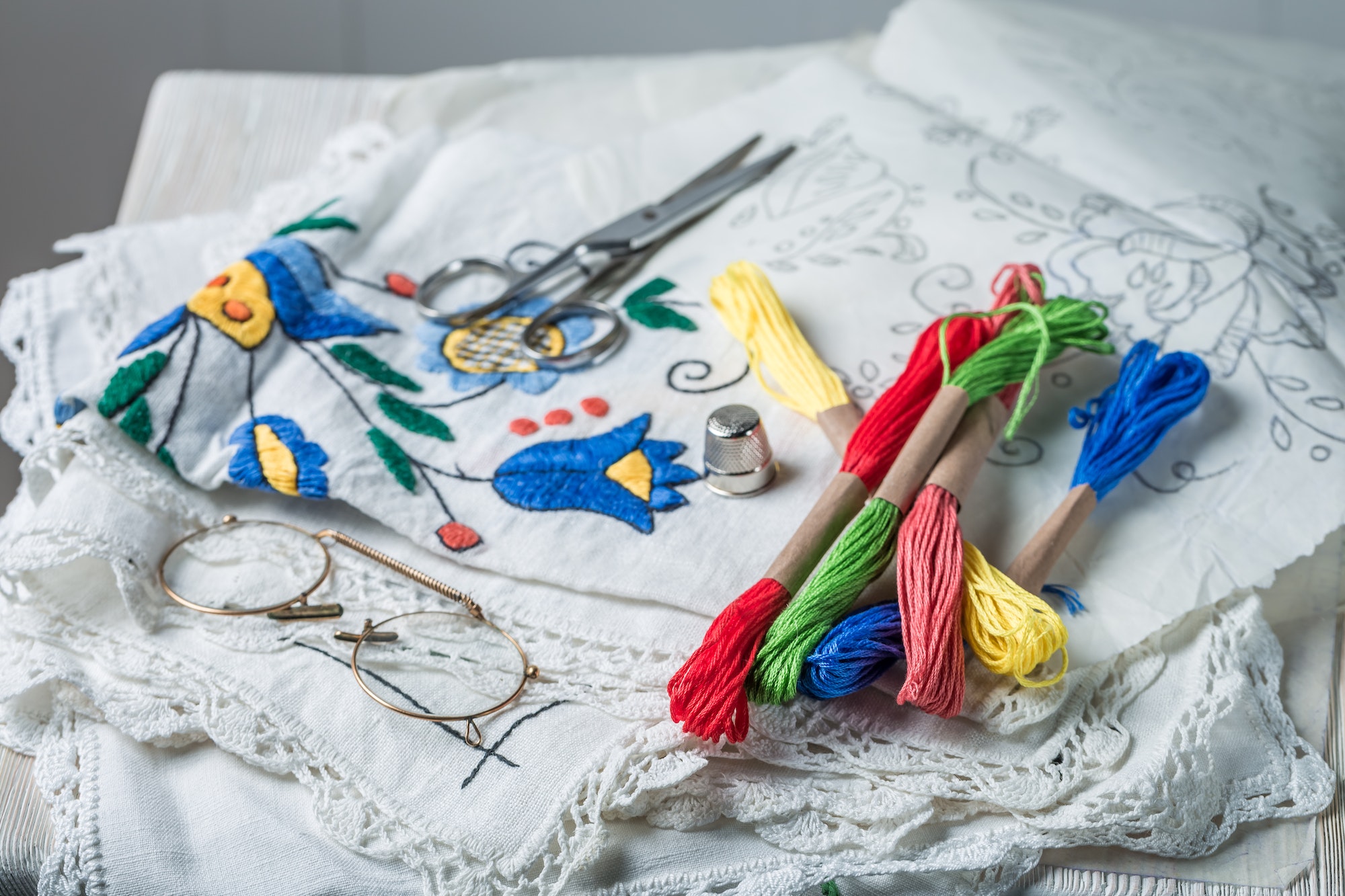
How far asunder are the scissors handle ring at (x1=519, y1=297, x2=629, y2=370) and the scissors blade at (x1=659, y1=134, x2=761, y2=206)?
166mm

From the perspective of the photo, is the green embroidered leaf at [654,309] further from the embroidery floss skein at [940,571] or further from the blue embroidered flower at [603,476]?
the embroidery floss skein at [940,571]

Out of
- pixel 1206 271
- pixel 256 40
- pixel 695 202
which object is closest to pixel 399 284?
pixel 695 202

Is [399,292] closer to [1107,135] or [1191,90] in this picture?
[1107,135]

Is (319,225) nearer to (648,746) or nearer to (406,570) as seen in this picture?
(406,570)

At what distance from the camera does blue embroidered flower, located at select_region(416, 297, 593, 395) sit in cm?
88

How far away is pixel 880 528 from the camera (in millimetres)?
673

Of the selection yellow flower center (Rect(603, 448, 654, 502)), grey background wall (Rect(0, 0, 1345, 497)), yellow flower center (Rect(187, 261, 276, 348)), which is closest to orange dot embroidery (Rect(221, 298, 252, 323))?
yellow flower center (Rect(187, 261, 276, 348))

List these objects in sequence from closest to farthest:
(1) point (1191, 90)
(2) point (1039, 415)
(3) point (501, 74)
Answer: (2) point (1039, 415) < (1) point (1191, 90) < (3) point (501, 74)

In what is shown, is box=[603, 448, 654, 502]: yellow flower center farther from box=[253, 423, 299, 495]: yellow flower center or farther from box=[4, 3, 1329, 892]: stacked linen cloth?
box=[253, 423, 299, 495]: yellow flower center

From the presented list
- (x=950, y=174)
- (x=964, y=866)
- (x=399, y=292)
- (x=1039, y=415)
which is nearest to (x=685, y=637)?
(x=964, y=866)

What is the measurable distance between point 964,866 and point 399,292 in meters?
0.64

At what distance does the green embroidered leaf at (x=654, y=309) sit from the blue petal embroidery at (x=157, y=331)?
0.35m

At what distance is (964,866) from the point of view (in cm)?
60

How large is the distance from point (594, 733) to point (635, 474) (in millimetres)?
208
